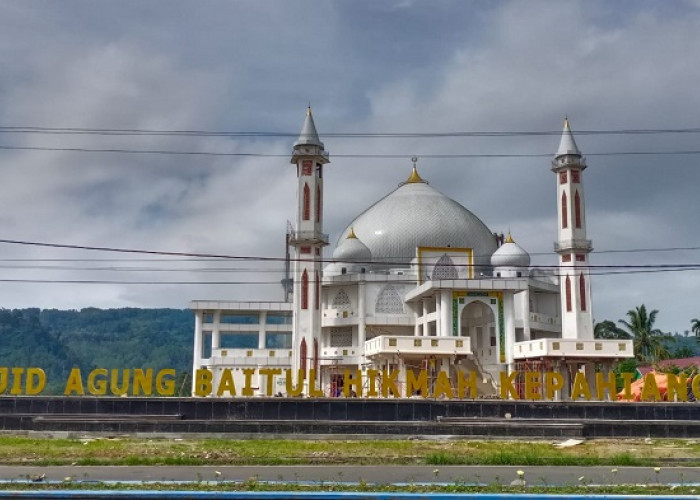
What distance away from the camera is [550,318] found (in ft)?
205

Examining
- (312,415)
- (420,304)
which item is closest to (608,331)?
(420,304)

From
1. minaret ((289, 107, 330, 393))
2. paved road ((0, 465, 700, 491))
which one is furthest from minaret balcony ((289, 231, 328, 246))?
paved road ((0, 465, 700, 491))

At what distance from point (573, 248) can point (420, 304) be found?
12.3 metres

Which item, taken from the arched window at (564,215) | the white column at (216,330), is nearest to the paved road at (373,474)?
the arched window at (564,215)

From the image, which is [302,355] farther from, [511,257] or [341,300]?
[511,257]

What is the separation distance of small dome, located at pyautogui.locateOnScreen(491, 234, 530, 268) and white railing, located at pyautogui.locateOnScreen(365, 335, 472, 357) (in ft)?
51.6

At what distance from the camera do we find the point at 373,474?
17.1 metres

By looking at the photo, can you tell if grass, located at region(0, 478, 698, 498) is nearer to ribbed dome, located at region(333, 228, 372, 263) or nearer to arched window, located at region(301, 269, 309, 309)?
arched window, located at region(301, 269, 309, 309)

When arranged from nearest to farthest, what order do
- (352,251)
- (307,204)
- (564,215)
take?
(307,204), (564,215), (352,251)

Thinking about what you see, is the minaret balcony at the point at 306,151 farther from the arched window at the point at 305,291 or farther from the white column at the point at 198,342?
the white column at the point at 198,342

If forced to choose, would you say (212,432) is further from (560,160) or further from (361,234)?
(361,234)

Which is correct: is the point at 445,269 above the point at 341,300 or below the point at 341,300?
above

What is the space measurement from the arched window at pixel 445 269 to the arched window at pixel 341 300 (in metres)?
7.17

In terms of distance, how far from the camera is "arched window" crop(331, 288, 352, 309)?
61784 mm
